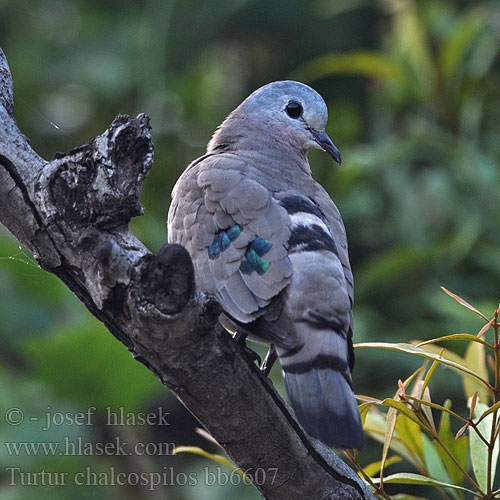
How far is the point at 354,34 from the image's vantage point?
4691 mm

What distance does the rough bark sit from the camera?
4.69ft

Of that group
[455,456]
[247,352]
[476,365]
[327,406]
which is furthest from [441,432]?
[247,352]

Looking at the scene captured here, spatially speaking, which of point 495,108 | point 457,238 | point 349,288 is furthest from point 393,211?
point 349,288

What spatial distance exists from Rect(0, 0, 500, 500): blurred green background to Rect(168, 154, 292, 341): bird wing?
2.33 feet

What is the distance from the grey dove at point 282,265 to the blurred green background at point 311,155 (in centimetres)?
76

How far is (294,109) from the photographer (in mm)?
2533

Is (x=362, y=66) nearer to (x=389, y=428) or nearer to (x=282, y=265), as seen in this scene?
(x=282, y=265)

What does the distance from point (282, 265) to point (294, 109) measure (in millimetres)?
869

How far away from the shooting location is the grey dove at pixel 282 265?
161 centimetres

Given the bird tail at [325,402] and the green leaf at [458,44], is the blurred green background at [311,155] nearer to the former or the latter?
the green leaf at [458,44]

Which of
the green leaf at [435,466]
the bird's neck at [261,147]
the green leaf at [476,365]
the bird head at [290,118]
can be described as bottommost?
the green leaf at [435,466]

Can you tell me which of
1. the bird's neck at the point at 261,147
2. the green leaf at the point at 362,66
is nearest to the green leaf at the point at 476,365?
the bird's neck at the point at 261,147

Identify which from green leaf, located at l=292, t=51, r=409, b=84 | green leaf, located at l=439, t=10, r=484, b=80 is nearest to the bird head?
green leaf, located at l=292, t=51, r=409, b=84

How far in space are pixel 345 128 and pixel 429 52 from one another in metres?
0.55
